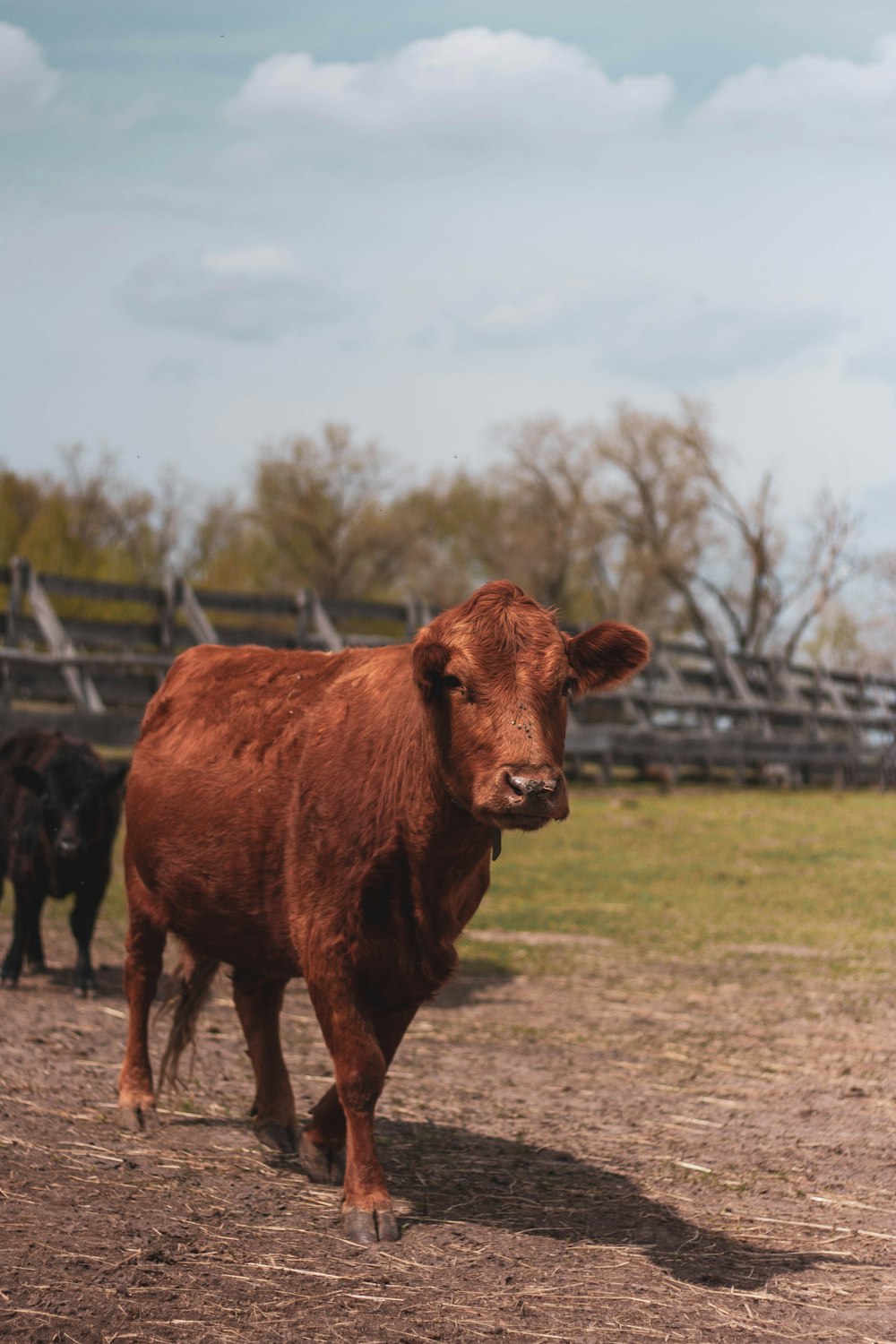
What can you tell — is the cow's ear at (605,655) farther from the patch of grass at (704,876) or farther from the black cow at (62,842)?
the patch of grass at (704,876)

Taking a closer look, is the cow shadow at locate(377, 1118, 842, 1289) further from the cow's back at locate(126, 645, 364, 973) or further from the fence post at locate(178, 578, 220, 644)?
the fence post at locate(178, 578, 220, 644)

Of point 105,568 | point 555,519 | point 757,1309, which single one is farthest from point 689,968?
point 555,519

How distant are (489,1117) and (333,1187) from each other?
1259 millimetres

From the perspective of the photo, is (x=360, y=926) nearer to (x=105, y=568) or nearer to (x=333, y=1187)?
(x=333, y=1187)

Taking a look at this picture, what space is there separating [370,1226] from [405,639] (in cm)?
965

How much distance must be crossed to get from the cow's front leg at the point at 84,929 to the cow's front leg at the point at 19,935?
0.92ft

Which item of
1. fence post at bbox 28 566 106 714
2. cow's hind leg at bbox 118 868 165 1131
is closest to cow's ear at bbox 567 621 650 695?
cow's hind leg at bbox 118 868 165 1131

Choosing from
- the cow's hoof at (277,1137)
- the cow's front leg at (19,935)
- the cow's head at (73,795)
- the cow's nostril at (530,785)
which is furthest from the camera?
the cow's head at (73,795)

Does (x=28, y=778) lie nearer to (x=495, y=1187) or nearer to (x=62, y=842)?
(x=62, y=842)

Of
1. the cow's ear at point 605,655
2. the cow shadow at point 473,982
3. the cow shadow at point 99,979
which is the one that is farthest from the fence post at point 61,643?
the cow's ear at point 605,655

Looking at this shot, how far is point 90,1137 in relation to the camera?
541 centimetres

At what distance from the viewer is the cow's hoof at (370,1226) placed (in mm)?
4395

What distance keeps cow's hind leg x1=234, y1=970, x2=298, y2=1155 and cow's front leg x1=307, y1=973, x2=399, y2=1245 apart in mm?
796

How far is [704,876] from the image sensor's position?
1475cm
